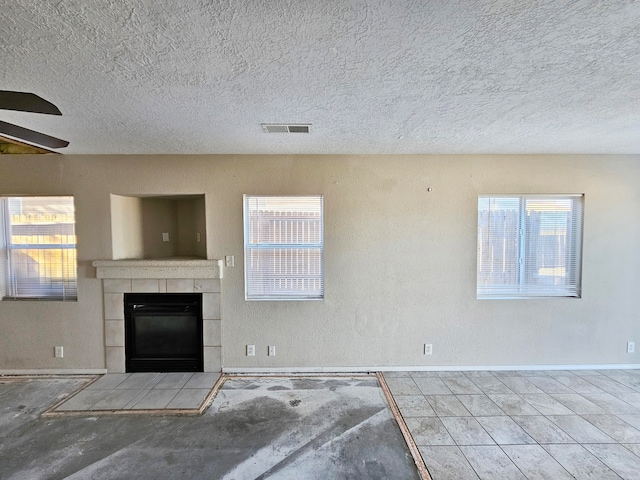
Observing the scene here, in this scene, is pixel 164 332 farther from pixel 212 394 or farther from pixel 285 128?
pixel 285 128

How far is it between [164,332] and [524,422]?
3741mm

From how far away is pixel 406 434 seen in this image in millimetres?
2371

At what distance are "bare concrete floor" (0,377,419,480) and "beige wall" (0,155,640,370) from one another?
612mm

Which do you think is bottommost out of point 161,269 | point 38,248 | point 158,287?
point 158,287

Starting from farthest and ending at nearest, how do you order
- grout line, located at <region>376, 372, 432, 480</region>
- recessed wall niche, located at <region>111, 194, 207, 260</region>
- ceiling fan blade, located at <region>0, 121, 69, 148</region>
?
1. recessed wall niche, located at <region>111, 194, 207, 260</region>
2. ceiling fan blade, located at <region>0, 121, 69, 148</region>
3. grout line, located at <region>376, 372, 432, 480</region>

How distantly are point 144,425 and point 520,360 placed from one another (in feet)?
13.1

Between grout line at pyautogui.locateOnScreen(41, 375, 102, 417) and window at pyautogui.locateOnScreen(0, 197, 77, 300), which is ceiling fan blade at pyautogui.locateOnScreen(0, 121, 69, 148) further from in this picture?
grout line at pyautogui.locateOnScreen(41, 375, 102, 417)

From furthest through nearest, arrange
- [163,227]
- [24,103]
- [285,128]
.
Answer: [163,227] < [285,128] < [24,103]

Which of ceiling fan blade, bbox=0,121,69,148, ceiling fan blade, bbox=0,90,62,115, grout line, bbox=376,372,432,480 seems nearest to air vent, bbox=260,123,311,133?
ceiling fan blade, bbox=0,90,62,115

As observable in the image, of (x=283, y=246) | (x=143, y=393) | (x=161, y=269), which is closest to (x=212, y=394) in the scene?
(x=143, y=393)

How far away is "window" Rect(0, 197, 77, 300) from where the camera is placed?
3379mm

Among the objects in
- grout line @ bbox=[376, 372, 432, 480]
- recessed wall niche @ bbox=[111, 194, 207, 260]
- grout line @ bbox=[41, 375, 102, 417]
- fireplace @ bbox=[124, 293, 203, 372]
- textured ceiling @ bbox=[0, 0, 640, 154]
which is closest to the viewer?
textured ceiling @ bbox=[0, 0, 640, 154]

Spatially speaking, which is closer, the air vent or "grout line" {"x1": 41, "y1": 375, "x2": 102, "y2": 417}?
the air vent

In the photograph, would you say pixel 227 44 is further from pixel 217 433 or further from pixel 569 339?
pixel 569 339
